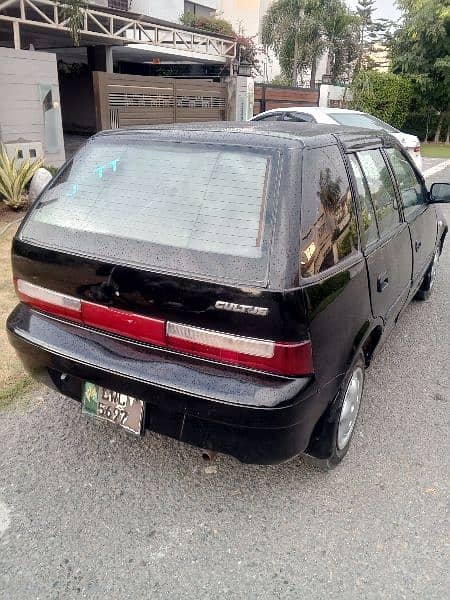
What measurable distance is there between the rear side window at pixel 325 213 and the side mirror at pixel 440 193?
69.1 inches

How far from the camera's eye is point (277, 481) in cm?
252

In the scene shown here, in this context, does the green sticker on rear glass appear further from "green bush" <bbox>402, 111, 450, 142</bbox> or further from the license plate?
"green bush" <bbox>402, 111, 450, 142</bbox>

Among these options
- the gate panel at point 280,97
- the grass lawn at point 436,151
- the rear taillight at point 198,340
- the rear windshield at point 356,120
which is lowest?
the grass lawn at point 436,151

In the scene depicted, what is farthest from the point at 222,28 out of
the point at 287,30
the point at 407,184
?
the point at 407,184

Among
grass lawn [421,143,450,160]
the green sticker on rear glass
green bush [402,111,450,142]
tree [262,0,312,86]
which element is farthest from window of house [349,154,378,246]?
tree [262,0,312,86]

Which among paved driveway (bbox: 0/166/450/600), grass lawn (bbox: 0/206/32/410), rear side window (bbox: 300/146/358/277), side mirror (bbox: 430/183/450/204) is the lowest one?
paved driveway (bbox: 0/166/450/600)

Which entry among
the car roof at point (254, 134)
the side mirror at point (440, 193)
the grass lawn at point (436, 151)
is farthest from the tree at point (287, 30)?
the car roof at point (254, 134)

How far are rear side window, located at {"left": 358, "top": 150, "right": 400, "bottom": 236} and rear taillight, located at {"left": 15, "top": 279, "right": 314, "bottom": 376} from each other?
4.05 ft

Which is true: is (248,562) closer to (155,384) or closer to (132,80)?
(155,384)

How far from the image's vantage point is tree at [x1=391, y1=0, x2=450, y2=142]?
2077 cm

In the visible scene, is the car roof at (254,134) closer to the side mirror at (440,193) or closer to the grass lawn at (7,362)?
the side mirror at (440,193)

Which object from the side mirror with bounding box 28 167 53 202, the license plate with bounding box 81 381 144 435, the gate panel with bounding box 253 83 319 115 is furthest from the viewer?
the gate panel with bounding box 253 83 319 115

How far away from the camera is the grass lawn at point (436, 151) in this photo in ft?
59.5

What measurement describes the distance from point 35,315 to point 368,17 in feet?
159
